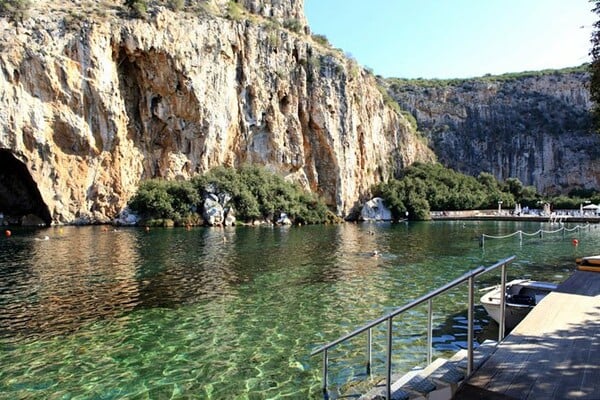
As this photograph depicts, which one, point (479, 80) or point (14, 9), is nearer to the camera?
point (14, 9)

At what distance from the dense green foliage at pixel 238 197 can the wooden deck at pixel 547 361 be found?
47.3 metres

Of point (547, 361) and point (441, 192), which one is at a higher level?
point (441, 192)

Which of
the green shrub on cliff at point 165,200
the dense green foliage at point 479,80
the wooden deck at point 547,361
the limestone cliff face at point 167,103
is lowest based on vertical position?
the wooden deck at point 547,361

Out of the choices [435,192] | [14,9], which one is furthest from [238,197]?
[435,192]

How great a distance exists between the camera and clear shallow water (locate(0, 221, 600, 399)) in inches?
311

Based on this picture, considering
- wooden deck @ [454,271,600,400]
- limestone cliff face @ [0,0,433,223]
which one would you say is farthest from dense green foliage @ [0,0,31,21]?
wooden deck @ [454,271,600,400]

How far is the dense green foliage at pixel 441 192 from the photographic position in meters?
72.4

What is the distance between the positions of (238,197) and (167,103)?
613 inches

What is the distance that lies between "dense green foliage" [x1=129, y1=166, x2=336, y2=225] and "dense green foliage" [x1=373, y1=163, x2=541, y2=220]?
16.4 meters

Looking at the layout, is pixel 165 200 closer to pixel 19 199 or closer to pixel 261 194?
pixel 261 194

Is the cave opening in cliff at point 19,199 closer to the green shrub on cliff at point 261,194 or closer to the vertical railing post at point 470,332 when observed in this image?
A: the green shrub on cliff at point 261,194

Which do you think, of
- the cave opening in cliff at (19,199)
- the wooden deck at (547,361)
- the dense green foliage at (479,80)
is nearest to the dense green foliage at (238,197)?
the cave opening in cliff at (19,199)

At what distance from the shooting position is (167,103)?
5581 cm

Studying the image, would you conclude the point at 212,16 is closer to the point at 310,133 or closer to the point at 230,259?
the point at 310,133
